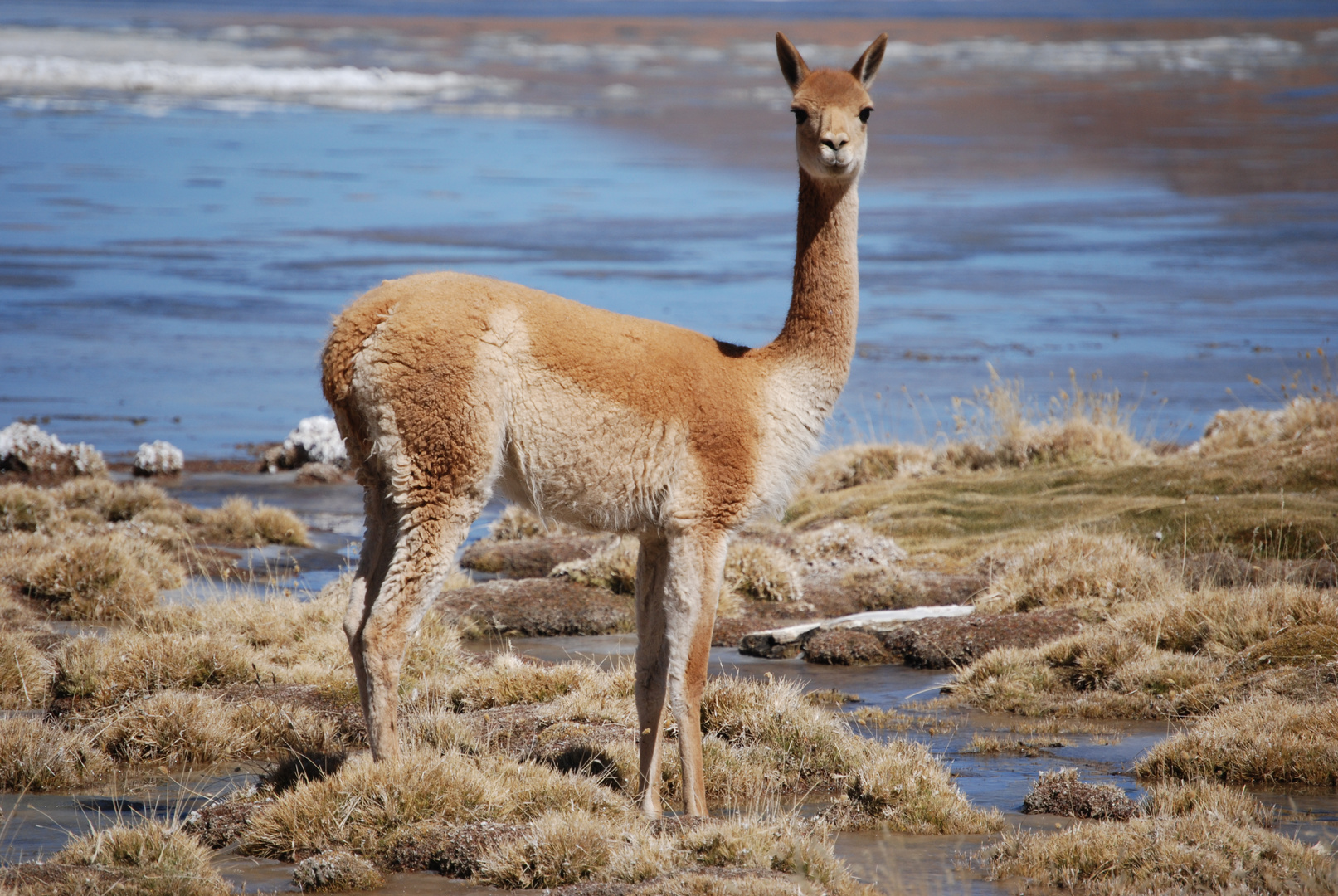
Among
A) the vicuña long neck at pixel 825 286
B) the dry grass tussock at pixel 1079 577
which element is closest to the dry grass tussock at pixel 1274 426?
the dry grass tussock at pixel 1079 577

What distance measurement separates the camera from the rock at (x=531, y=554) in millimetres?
12531

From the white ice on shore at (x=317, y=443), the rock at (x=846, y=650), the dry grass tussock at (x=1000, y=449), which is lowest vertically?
the rock at (x=846, y=650)

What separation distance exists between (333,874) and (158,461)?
12.0m

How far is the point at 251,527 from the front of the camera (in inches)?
530

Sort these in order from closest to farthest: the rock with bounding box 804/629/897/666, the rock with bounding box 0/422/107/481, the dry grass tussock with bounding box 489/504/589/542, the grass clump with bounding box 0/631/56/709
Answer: the grass clump with bounding box 0/631/56/709 → the rock with bounding box 804/629/897/666 → the dry grass tussock with bounding box 489/504/589/542 → the rock with bounding box 0/422/107/481

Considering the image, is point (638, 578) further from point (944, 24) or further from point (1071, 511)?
point (944, 24)

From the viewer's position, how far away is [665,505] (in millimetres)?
6312

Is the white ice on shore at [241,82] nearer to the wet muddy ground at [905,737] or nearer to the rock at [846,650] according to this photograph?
the rock at [846,650]

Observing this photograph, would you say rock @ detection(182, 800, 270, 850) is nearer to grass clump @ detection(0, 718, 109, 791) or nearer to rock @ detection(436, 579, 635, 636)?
grass clump @ detection(0, 718, 109, 791)

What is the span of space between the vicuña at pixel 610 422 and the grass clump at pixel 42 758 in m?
1.63

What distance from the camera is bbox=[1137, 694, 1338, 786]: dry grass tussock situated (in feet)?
21.9

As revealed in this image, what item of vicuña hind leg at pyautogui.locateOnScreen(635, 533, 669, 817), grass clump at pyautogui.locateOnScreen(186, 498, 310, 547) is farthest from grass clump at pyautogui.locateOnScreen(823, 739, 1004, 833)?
grass clump at pyautogui.locateOnScreen(186, 498, 310, 547)

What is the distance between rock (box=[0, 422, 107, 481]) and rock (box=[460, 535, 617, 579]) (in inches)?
193

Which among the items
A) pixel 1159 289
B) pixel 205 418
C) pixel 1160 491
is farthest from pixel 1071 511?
pixel 1159 289
